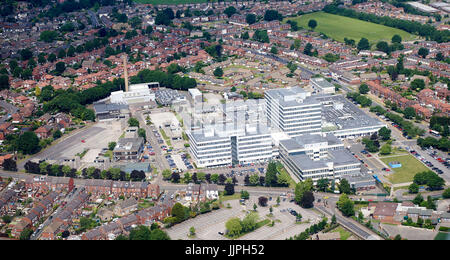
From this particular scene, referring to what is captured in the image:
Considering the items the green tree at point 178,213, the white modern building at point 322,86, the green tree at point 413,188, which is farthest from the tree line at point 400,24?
the green tree at point 178,213

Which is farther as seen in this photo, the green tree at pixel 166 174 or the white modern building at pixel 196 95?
the white modern building at pixel 196 95

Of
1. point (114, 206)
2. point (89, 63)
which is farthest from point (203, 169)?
point (89, 63)

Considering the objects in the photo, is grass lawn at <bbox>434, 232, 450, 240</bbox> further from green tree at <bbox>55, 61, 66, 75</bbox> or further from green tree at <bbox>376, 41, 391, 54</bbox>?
green tree at <bbox>55, 61, 66, 75</bbox>

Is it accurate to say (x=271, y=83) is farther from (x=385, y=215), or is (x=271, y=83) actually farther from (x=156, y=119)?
(x=385, y=215)

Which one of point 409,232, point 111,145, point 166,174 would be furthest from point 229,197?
point 111,145

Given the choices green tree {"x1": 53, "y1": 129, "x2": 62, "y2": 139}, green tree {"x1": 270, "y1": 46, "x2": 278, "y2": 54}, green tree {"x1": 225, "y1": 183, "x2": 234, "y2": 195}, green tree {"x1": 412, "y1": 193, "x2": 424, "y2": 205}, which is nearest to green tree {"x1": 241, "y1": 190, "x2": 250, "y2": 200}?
green tree {"x1": 225, "y1": 183, "x2": 234, "y2": 195}

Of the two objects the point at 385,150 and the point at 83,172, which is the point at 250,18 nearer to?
the point at 385,150

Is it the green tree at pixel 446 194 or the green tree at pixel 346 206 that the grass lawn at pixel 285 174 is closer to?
the green tree at pixel 346 206
